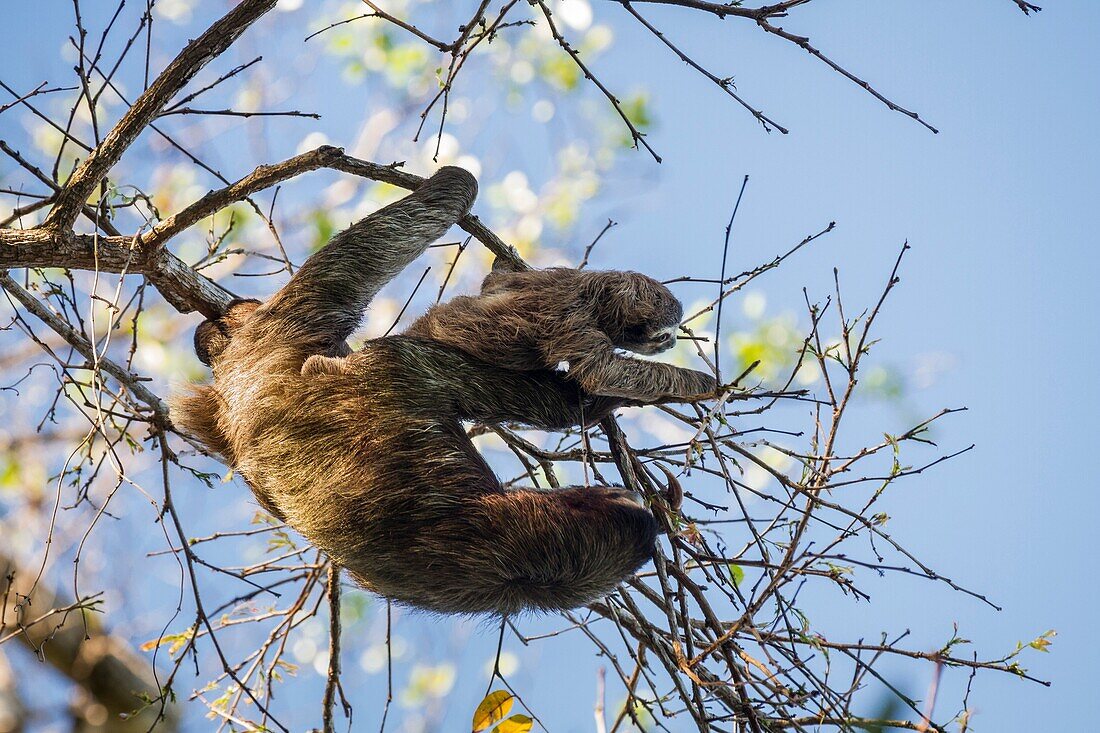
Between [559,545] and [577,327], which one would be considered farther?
[577,327]

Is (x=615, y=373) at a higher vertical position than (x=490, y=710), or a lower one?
higher

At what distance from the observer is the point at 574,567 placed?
521cm

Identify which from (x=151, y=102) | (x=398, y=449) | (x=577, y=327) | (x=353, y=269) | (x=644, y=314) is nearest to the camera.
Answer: (x=151, y=102)

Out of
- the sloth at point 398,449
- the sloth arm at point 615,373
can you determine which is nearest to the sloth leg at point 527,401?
the sloth at point 398,449

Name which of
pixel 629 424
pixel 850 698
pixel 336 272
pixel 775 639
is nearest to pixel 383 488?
pixel 336 272

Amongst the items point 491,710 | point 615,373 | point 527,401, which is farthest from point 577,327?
point 491,710

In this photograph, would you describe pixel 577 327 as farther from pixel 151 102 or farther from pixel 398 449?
pixel 151 102

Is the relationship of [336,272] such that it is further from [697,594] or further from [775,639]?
[775,639]

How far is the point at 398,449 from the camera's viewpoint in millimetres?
5234

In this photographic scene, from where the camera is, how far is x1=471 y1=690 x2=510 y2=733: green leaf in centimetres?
539

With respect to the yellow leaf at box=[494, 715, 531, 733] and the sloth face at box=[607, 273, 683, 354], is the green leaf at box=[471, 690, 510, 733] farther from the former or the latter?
the sloth face at box=[607, 273, 683, 354]

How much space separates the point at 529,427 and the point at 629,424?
810 centimetres

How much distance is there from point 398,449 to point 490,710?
1.59 m

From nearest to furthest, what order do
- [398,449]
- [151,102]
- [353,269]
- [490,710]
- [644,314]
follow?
[151,102] → [398,449] → [490,710] → [353,269] → [644,314]
